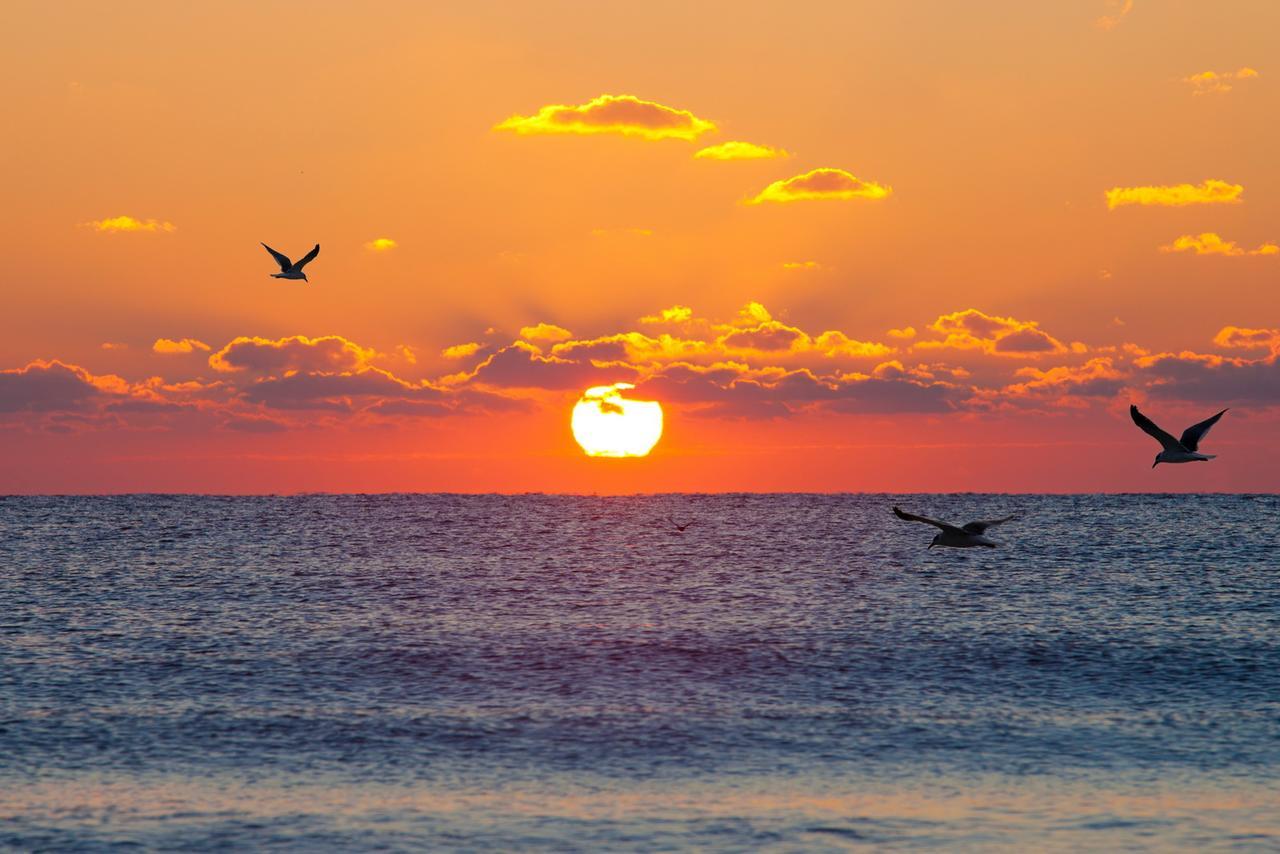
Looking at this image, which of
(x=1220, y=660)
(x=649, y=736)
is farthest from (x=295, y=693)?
(x=1220, y=660)

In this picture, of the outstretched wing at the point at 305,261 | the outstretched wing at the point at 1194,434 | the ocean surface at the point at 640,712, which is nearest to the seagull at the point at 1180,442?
the outstretched wing at the point at 1194,434

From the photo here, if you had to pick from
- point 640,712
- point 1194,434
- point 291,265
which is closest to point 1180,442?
point 1194,434

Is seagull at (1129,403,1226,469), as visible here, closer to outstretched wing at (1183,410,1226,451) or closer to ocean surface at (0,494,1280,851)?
outstretched wing at (1183,410,1226,451)

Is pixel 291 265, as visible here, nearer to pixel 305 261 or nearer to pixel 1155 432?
pixel 305 261

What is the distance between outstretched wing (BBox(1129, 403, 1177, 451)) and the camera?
110 ft

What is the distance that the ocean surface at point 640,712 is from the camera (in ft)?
74.3

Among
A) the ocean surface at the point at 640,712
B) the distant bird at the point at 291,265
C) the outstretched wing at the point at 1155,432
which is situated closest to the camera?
the ocean surface at the point at 640,712

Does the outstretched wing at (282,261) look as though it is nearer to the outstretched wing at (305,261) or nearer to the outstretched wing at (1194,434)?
the outstretched wing at (305,261)

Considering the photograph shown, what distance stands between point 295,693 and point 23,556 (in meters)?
63.7

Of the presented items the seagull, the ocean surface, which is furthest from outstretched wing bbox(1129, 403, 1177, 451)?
the ocean surface

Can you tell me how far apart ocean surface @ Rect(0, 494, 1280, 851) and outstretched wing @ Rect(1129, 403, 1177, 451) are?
6514mm

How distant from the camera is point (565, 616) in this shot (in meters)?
53.2

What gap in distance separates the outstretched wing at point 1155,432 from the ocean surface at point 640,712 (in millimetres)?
6514

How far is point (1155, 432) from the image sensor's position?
35.0 metres
